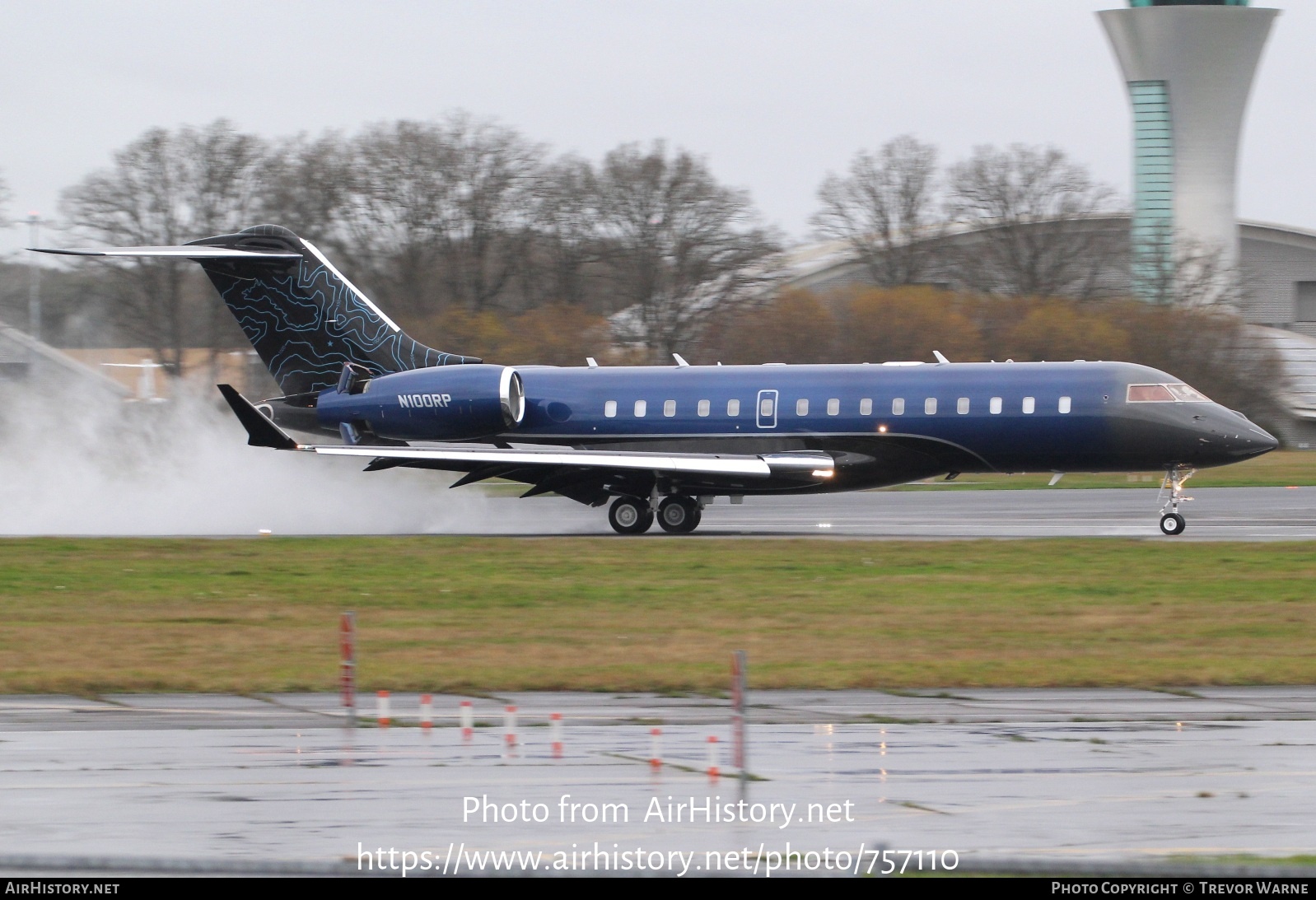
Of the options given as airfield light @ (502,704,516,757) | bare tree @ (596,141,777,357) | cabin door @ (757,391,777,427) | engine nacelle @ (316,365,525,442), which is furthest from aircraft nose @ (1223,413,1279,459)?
bare tree @ (596,141,777,357)

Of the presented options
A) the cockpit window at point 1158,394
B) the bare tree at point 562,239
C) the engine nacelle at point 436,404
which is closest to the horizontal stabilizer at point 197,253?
the engine nacelle at point 436,404

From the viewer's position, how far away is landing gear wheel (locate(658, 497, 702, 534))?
2945cm

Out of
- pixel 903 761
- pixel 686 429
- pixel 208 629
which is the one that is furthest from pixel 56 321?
pixel 903 761

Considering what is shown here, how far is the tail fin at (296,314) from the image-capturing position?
31.0m

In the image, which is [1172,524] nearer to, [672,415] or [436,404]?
[672,415]

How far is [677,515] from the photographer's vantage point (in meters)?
29.5

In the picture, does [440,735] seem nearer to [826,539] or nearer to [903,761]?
[903,761]

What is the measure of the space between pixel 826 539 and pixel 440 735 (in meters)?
16.5

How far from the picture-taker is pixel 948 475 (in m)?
29.0

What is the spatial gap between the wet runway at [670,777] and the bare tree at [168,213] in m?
34.9

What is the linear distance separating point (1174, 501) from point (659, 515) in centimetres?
886

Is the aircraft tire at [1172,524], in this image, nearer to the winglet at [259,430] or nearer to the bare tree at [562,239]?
the winglet at [259,430]

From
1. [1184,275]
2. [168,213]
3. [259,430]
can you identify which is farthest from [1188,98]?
[259,430]
